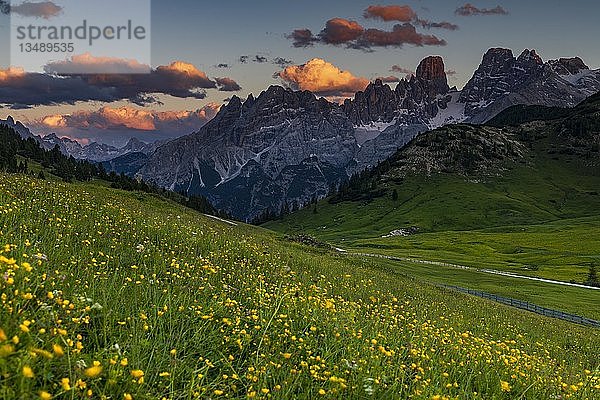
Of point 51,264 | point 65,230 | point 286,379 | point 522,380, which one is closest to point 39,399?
point 286,379

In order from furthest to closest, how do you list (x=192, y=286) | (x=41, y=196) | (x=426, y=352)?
(x=41, y=196)
(x=192, y=286)
(x=426, y=352)

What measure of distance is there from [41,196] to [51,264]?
9910 millimetres

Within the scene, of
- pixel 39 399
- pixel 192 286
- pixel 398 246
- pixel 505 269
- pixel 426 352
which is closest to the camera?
pixel 39 399

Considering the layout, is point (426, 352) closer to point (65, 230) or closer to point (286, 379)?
point (286, 379)

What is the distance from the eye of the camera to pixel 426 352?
8.96 metres

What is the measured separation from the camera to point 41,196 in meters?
16.9

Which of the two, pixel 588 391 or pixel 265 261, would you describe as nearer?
pixel 588 391

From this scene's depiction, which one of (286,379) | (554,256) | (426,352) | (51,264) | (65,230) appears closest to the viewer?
(286,379)

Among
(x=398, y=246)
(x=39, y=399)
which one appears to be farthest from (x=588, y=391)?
(x=398, y=246)

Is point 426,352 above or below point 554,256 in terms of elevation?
above

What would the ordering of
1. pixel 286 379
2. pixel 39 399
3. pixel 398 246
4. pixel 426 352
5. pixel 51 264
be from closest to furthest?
pixel 39 399, pixel 286 379, pixel 51 264, pixel 426 352, pixel 398 246

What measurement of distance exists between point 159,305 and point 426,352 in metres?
5.01

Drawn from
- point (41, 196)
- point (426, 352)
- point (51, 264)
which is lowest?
point (426, 352)

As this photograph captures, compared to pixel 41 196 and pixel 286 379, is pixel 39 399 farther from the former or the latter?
pixel 41 196
